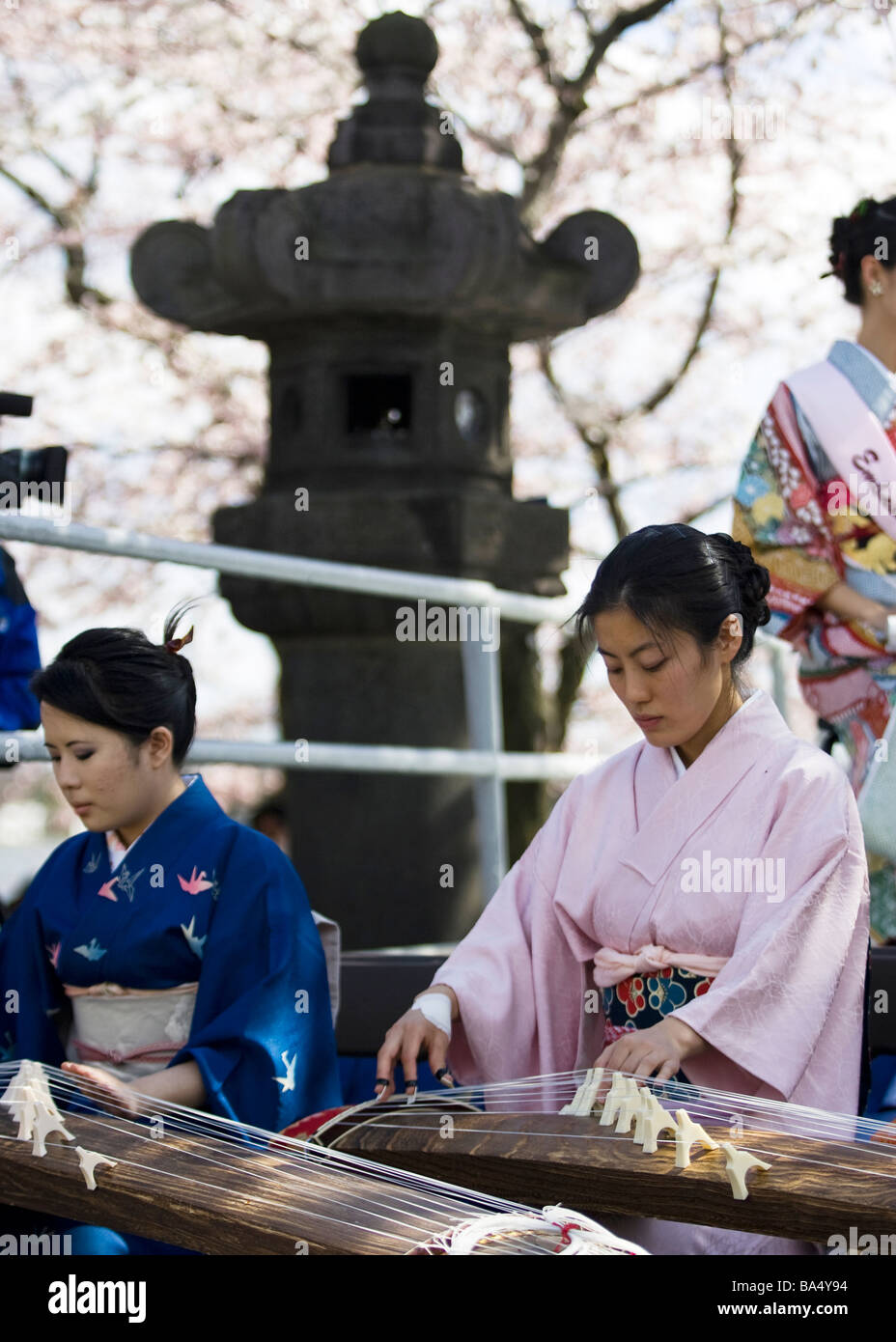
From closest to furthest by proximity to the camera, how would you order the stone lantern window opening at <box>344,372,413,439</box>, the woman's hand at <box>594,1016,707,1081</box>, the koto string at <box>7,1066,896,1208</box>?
the koto string at <box>7,1066,896,1208</box>
the woman's hand at <box>594,1016,707,1081</box>
the stone lantern window opening at <box>344,372,413,439</box>

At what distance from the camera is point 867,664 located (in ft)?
12.8

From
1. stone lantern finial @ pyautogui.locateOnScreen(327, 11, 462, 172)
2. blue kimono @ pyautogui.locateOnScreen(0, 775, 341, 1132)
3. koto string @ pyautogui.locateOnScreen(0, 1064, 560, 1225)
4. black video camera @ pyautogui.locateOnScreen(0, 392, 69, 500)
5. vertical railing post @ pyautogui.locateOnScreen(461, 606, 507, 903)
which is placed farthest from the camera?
stone lantern finial @ pyautogui.locateOnScreen(327, 11, 462, 172)

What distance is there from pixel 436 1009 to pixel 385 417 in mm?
4636

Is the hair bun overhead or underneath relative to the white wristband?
overhead

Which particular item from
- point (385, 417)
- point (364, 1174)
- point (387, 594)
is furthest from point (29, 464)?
point (385, 417)

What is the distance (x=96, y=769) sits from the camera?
3.06m

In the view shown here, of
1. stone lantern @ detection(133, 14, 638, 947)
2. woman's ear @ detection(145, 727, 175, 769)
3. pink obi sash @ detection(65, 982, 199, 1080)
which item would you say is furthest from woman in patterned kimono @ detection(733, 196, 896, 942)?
stone lantern @ detection(133, 14, 638, 947)

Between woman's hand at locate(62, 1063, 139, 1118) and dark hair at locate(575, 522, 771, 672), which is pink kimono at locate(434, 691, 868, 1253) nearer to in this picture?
dark hair at locate(575, 522, 771, 672)

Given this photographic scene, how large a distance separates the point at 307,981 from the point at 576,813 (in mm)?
523

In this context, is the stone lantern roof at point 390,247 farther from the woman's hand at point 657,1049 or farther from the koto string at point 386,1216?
the koto string at point 386,1216

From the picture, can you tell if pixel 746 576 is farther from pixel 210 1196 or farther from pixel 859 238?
pixel 859 238

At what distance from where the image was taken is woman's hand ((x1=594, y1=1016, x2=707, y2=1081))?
2514mm

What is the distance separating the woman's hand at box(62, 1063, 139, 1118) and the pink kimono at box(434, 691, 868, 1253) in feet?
1.71
